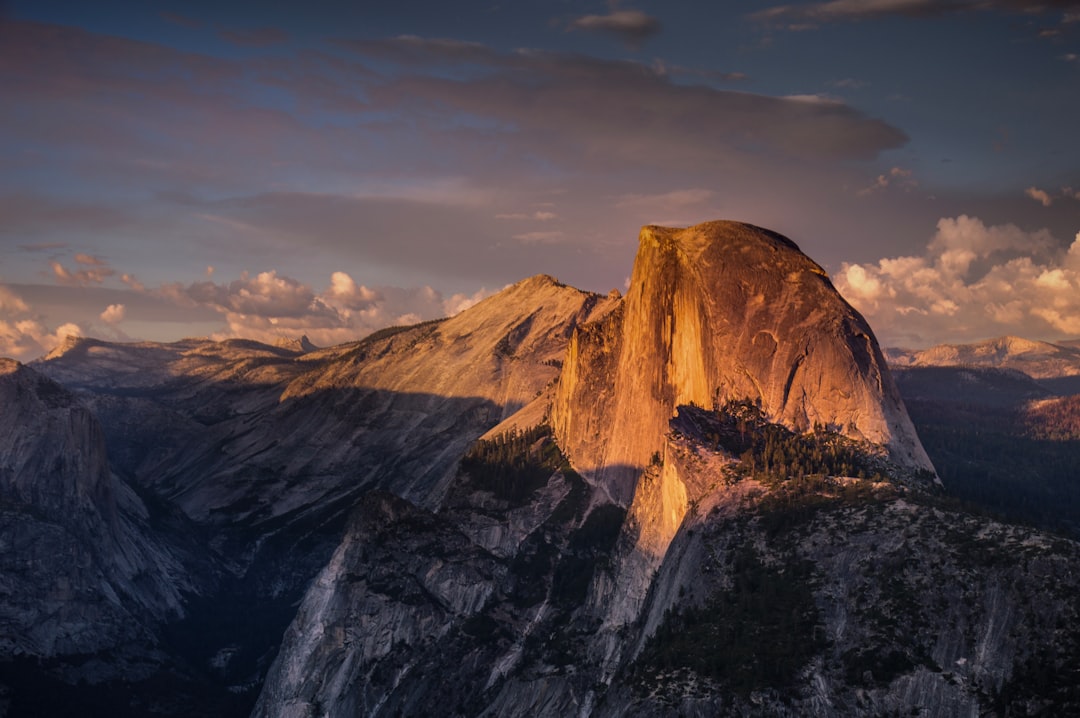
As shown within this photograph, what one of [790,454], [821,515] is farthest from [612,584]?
[821,515]

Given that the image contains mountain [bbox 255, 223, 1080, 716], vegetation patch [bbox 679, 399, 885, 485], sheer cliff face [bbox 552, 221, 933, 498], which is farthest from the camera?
sheer cliff face [bbox 552, 221, 933, 498]

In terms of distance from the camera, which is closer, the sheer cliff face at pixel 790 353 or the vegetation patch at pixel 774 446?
the vegetation patch at pixel 774 446

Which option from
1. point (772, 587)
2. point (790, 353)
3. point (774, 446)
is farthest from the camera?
point (790, 353)

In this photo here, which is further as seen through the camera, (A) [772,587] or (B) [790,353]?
(B) [790,353]

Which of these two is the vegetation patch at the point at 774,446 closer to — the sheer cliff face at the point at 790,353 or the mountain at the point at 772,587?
the mountain at the point at 772,587

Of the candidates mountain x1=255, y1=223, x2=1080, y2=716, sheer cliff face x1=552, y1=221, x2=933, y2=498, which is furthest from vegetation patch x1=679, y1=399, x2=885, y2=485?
sheer cliff face x1=552, y1=221, x2=933, y2=498

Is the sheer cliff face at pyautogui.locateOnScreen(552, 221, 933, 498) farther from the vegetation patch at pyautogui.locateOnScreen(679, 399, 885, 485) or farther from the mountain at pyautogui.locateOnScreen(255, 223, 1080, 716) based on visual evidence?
the vegetation patch at pyautogui.locateOnScreen(679, 399, 885, 485)

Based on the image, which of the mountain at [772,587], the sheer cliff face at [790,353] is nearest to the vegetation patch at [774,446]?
the mountain at [772,587]

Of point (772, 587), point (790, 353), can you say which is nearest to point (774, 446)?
point (790, 353)

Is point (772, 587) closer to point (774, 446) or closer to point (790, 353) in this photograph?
point (774, 446)

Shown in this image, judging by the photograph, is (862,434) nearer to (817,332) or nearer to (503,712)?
(817,332)

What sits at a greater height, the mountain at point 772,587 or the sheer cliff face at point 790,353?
the sheer cliff face at point 790,353
